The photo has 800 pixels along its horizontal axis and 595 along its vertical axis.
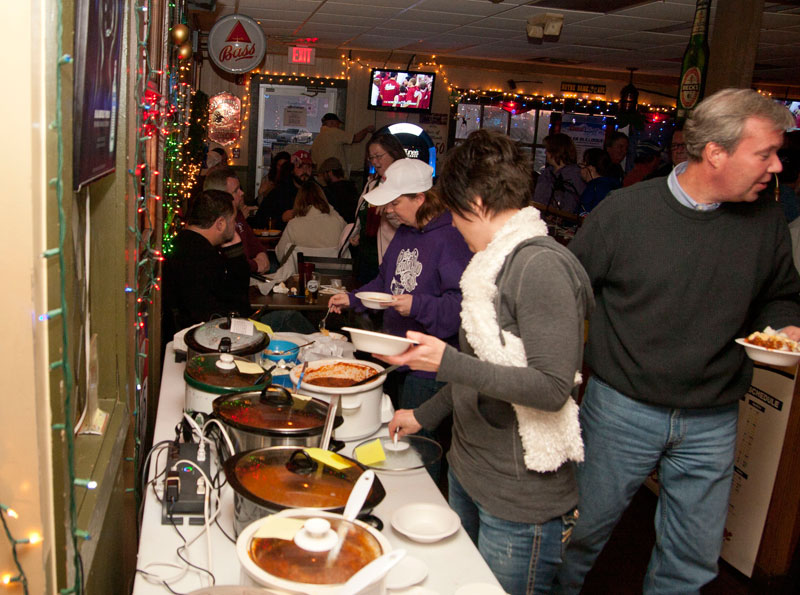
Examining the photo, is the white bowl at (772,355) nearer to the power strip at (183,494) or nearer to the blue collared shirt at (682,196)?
the blue collared shirt at (682,196)

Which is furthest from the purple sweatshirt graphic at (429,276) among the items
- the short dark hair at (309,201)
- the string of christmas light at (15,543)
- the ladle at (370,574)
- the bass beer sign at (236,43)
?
the bass beer sign at (236,43)

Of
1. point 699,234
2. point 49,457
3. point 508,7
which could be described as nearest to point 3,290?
point 49,457

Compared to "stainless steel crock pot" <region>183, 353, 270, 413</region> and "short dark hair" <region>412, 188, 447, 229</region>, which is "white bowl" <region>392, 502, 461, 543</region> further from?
"short dark hair" <region>412, 188, 447, 229</region>

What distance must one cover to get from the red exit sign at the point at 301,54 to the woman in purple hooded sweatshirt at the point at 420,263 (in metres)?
6.79

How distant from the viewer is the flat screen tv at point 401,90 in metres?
10.9

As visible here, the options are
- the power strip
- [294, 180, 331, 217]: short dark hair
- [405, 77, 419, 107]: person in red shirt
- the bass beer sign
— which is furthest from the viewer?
[405, 77, 419, 107]: person in red shirt

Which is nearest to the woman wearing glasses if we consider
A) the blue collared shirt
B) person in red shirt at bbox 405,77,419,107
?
the blue collared shirt

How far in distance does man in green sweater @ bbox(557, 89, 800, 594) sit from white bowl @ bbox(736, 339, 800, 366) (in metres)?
0.13

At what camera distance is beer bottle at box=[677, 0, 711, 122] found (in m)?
4.05

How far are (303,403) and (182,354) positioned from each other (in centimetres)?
124

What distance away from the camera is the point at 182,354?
3.05m

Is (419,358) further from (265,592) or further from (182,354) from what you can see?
(182,354)

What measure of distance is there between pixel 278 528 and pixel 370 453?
74cm

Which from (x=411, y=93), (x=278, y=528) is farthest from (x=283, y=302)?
(x=411, y=93)
